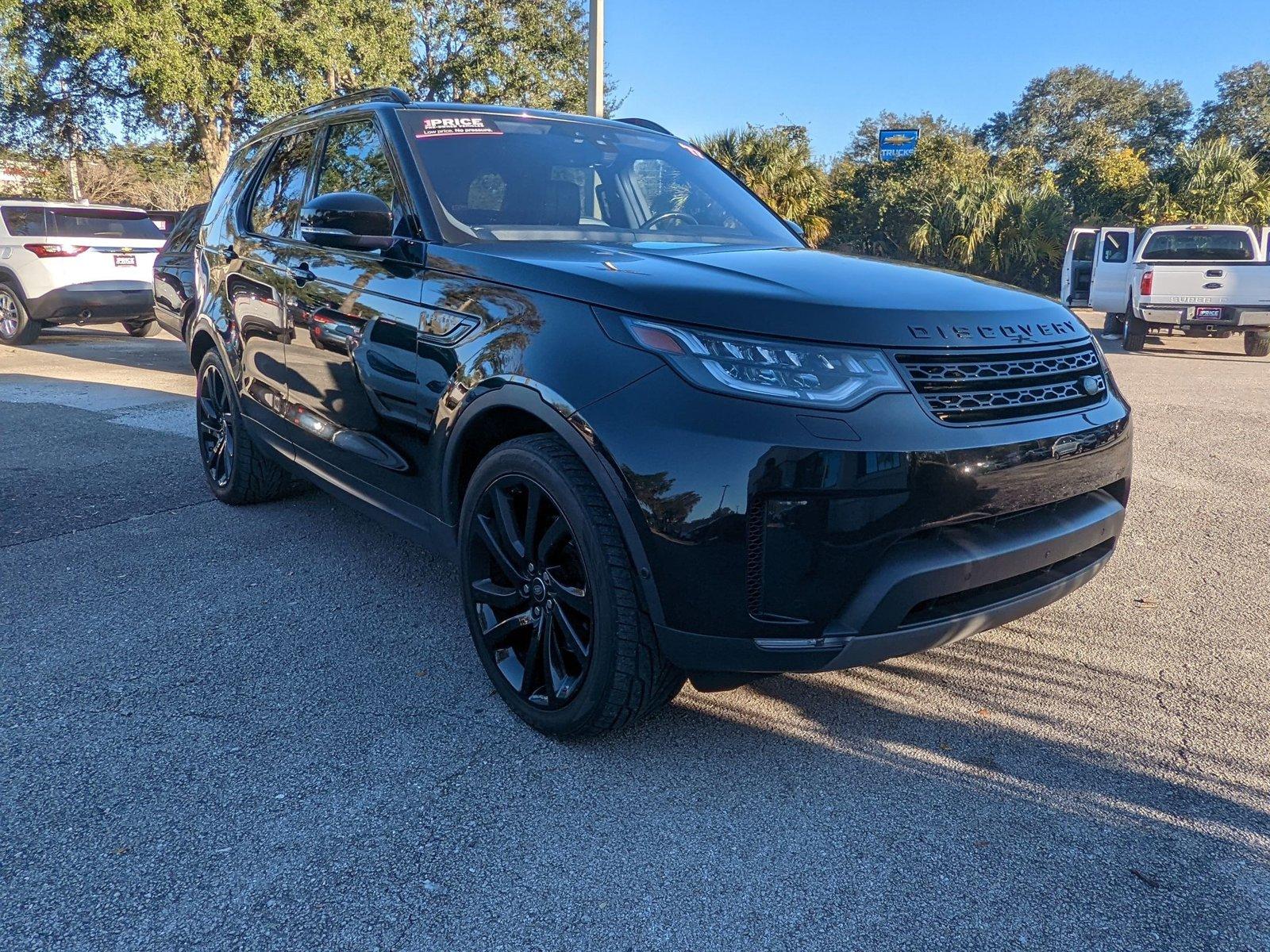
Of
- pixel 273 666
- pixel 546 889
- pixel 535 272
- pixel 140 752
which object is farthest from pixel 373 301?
pixel 546 889

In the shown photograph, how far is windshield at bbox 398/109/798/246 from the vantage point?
3.19 meters

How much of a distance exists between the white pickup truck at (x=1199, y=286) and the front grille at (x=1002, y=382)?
10.4m

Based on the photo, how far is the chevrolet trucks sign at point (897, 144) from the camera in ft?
71.1

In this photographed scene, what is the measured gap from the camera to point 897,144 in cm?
2197

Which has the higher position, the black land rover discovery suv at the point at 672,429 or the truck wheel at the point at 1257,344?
the black land rover discovery suv at the point at 672,429

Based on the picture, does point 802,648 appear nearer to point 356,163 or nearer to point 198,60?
point 356,163

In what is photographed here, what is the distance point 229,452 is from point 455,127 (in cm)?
231

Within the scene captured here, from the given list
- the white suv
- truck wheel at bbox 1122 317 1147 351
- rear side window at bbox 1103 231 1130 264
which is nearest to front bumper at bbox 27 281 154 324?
the white suv

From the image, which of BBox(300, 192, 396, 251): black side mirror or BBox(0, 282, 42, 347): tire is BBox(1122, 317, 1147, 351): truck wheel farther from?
BBox(0, 282, 42, 347): tire

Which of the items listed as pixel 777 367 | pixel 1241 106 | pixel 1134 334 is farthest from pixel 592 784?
pixel 1241 106

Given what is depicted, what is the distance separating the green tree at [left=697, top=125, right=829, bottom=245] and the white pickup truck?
10.8 metres

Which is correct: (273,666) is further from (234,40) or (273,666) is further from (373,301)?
(234,40)

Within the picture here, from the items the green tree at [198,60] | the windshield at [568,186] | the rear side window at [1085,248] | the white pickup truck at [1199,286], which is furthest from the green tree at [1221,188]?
the windshield at [568,186]

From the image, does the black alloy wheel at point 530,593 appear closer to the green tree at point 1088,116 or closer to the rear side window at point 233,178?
the rear side window at point 233,178
